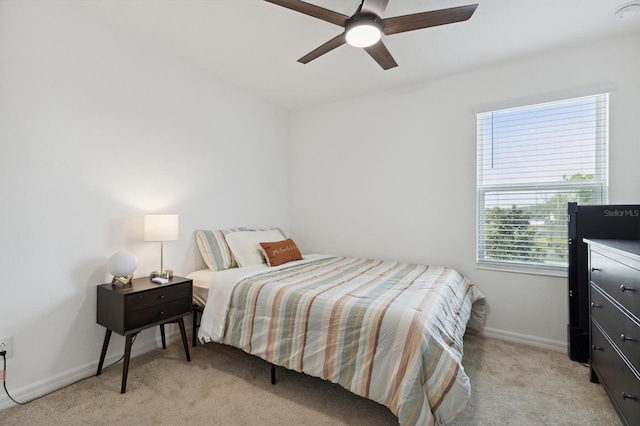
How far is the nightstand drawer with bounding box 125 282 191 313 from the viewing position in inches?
79.3

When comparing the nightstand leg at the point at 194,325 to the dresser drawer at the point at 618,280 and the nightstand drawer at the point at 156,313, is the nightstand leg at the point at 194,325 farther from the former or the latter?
the dresser drawer at the point at 618,280

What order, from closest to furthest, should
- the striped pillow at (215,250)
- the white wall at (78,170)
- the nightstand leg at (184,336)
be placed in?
the white wall at (78,170)
the nightstand leg at (184,336)
the striped pillow at (215,250)

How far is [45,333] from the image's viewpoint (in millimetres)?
1981

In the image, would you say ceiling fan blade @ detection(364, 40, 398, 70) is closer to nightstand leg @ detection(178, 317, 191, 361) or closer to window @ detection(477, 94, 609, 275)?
window @ detection(477, 94, 609, 275)

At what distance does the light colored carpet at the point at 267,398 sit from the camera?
1.71 meters

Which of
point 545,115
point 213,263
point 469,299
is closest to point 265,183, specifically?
point 213,263

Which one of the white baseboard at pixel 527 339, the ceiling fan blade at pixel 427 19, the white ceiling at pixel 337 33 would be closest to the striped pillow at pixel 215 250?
the white ceiling at pixel 337 33

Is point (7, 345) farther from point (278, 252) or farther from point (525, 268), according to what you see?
point (525, 268)

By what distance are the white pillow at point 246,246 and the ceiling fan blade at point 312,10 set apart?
2093 mm

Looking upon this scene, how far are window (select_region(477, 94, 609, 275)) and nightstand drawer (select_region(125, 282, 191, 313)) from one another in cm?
271

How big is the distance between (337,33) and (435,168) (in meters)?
1.64

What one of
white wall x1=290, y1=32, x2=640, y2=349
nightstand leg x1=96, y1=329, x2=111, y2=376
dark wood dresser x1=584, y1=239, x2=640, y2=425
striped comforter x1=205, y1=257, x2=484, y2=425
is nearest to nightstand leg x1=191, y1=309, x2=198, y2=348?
striped comforter x1=205, y1=257, x2=484, y2=425

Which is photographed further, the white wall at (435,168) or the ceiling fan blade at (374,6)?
the white wall at (435,168)

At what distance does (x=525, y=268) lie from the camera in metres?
2.74
